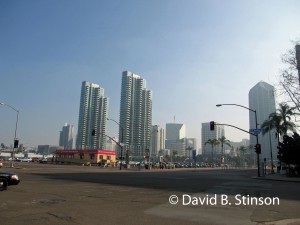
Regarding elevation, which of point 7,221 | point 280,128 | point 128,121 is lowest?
point 7,221

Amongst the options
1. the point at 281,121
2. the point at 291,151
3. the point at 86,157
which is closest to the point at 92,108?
the point at 86,157

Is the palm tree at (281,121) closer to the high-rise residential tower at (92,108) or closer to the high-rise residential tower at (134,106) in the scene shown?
the high-rise residential tower at (134,106)

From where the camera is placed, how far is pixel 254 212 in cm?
1138

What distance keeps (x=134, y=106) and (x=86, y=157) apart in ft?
102

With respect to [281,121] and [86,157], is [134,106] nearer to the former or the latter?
[86,157]

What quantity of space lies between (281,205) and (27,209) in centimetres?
1036

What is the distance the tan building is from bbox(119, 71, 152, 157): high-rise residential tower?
16.1 meters

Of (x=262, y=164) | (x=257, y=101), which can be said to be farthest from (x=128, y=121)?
(x=262, y=164)

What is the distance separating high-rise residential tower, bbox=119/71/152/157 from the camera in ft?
Result: 382

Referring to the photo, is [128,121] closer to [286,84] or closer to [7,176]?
[286,84]

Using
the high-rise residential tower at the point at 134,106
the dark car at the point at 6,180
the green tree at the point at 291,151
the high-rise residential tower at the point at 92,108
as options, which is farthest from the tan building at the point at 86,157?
the dark car at the point at 6,180

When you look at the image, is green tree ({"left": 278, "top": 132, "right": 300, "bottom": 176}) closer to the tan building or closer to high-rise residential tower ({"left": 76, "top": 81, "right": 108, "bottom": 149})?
the tan building

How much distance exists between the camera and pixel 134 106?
11794 cm

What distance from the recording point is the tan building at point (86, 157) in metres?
92.2
